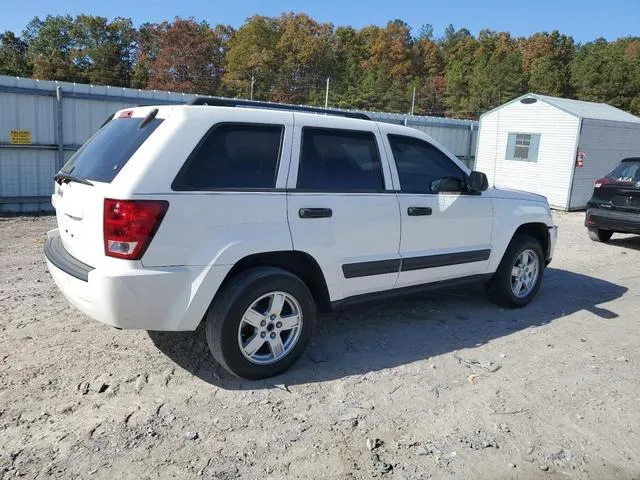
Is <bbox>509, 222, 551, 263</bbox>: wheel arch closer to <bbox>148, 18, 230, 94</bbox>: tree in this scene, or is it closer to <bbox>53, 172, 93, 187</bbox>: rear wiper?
<bbox>53, 172, 93, 187</bbox>: rear wiper

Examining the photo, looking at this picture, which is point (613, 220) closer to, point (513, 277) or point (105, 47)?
point (513, 277)

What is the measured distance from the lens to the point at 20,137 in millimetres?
10492

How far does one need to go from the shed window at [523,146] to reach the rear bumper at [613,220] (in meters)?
6.82

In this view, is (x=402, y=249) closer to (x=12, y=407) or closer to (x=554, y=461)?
(x=554, y=461)

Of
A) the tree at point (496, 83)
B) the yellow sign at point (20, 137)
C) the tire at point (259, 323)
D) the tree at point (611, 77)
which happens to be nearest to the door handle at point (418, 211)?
the tire at point (259, 323)

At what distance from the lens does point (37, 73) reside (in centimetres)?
5906

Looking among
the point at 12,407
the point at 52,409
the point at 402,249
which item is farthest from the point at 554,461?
the point at 12,407

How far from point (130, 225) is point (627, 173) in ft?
29.8

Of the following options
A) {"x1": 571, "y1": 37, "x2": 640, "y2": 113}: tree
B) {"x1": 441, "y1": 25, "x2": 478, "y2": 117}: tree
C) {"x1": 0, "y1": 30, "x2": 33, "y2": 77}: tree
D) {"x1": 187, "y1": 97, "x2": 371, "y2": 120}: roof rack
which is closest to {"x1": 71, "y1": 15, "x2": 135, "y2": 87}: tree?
{"x1": 0, "y1": 30, "x2": 33, "y2": 77}: tree

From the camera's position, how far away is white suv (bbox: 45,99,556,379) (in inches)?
128

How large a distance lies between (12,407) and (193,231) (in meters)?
1.57

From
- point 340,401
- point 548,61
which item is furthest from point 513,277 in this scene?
point 548,61

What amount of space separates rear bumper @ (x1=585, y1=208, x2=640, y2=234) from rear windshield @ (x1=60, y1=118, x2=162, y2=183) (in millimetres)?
8549

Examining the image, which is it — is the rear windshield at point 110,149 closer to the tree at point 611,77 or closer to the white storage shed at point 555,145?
the white storage shed at point 555,145
